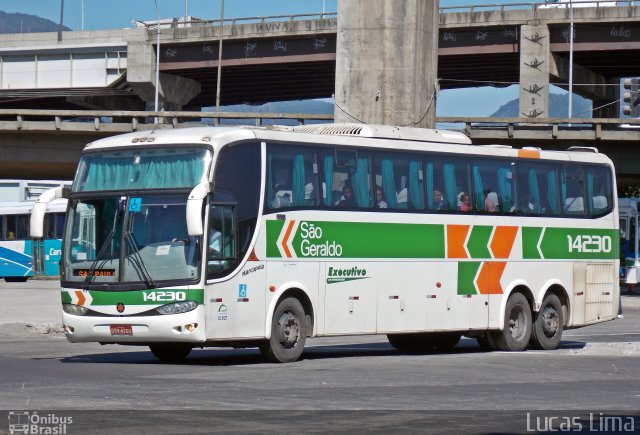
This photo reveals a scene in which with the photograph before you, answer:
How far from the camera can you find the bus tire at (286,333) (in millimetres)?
19812

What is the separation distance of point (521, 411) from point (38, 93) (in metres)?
76.4

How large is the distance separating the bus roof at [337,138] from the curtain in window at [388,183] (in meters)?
0.33

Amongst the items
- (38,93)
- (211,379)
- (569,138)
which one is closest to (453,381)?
(211,379)

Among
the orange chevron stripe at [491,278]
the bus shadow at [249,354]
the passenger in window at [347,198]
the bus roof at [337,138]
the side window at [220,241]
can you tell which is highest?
the bus roof at [337,138]

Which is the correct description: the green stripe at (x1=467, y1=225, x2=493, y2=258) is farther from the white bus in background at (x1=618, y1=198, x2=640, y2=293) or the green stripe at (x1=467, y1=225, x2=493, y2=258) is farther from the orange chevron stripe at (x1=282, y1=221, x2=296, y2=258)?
the white bus in background at (x1=618, y1=198, x2=640, y2=293)

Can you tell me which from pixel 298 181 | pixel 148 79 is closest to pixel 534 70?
pixel 148 79

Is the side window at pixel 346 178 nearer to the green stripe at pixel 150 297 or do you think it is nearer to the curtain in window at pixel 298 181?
the curtain in window at pixel 298 181

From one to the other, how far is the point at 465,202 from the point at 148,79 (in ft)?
201

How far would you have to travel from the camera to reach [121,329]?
61.9 ft

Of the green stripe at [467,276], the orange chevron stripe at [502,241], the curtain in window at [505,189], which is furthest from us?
the curtain in window at [505,189]

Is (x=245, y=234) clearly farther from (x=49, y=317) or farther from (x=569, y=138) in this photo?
(x=569, y=138)

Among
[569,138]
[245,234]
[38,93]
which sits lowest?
[245,234]

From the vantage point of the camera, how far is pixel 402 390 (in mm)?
15070

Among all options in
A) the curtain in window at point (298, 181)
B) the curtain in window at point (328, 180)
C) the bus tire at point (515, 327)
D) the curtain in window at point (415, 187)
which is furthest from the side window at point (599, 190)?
the curtain in window at point (298, 181)
